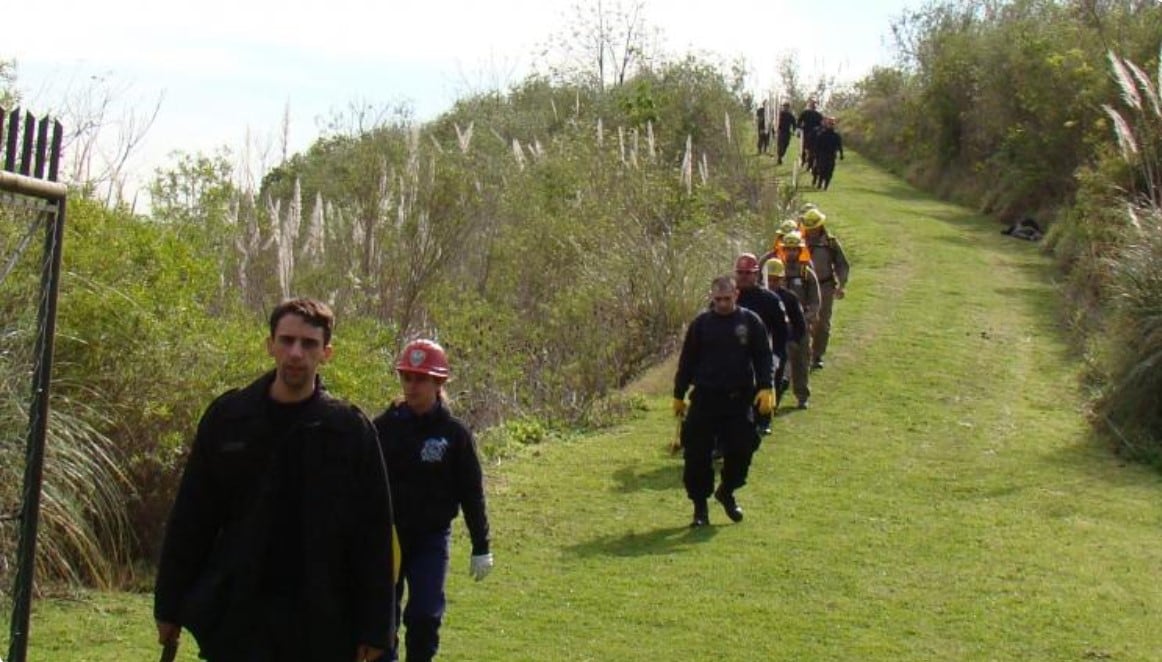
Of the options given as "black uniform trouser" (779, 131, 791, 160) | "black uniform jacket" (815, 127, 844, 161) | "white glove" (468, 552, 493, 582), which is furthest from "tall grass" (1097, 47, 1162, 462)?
"black uniform trouser" (779, 131, 791, 160)

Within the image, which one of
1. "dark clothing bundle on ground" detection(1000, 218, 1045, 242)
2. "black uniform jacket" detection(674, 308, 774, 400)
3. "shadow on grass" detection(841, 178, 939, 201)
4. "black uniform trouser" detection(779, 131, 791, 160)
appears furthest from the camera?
"shadow on grass" detection(841, 178, 939, 201)

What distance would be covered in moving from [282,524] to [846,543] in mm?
7643

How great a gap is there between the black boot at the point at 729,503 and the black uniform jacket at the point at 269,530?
7568 millimetres

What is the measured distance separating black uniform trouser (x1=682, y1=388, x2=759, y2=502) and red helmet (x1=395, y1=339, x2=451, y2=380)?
15.4ft

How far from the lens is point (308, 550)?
5332 mm

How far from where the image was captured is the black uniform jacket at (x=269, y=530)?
5320 millimetres

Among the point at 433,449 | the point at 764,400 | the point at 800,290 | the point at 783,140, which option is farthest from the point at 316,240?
the point at 783,140

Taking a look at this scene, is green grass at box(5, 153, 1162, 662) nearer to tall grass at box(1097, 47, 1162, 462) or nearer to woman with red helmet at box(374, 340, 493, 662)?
tall grass at box(1097, 47, 1162, 462)

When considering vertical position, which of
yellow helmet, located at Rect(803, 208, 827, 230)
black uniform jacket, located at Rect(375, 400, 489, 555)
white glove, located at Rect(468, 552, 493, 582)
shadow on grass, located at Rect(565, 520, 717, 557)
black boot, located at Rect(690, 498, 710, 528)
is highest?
yellow helmet, located at Rect(803, 208, 827, 230)

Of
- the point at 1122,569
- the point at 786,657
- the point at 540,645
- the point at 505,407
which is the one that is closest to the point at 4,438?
the point at 540,645

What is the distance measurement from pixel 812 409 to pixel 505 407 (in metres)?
3.53

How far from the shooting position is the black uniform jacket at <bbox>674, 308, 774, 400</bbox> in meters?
12.4

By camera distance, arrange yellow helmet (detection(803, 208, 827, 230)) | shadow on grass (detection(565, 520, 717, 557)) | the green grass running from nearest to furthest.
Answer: the green grass, shadow on grass (detection(565, 520, 717, 557)), yellow helmet (detection(803, 208, 827, 230))

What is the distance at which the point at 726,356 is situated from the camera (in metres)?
12.4
